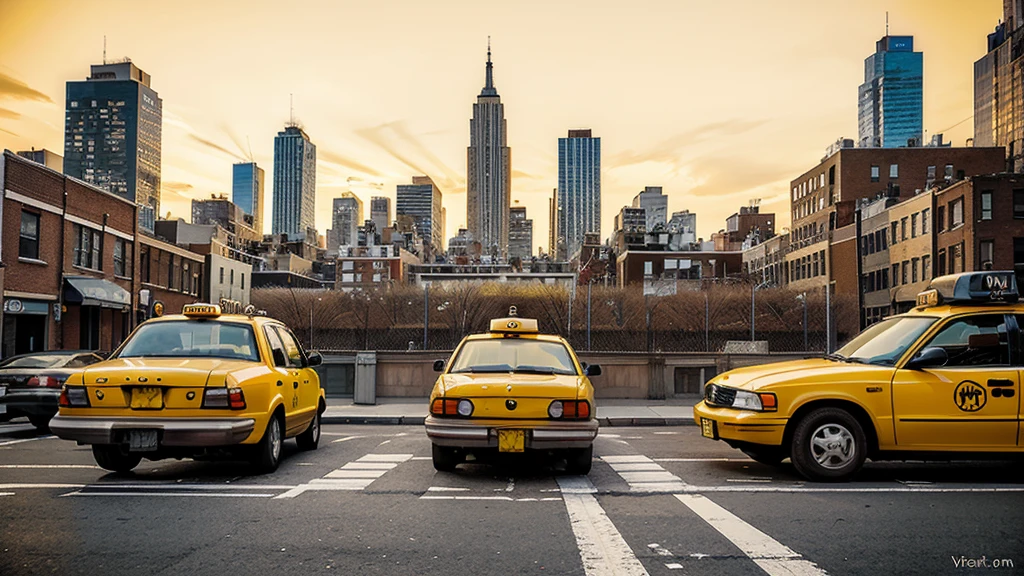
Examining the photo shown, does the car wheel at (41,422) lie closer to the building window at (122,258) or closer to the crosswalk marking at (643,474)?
A: the crosswalk marking at (643,474)

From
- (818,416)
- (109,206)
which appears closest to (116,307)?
→ (109,206)

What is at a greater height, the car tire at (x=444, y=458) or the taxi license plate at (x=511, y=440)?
the taxi license plate at (x=511, y=440)

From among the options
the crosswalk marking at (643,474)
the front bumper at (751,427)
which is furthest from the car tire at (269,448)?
the front bumper at (751,427)

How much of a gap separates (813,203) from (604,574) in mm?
95136

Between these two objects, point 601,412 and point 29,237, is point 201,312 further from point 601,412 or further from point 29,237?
point 29,237

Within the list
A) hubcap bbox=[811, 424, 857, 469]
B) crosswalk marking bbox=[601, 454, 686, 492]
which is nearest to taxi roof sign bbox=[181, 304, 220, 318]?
crosswalk marking bbox=[601, 454, 686, 492]

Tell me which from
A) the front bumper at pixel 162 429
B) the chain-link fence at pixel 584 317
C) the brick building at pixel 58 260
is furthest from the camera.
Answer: the chain-link fence at pixel 584 317

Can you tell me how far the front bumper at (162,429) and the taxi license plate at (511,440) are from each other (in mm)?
2688

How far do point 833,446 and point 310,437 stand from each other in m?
6.82

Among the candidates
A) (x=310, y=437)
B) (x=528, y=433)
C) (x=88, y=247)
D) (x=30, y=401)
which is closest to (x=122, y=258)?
(x=88, y=247)

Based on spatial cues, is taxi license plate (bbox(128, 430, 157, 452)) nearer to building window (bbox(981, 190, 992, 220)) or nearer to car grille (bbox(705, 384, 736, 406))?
car grille (bbox(705, 384, 736, 406))

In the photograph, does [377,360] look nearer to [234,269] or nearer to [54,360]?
[54,360]

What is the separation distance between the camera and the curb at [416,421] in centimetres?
1722

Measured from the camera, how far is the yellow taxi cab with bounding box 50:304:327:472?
27.0 feet
